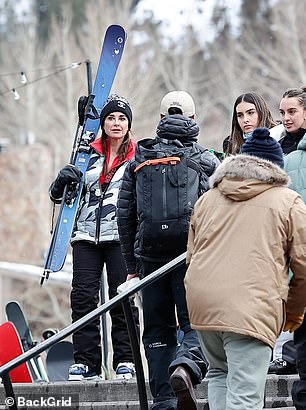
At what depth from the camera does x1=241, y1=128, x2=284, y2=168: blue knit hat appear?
4770mm

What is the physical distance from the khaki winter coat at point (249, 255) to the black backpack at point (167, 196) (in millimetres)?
794

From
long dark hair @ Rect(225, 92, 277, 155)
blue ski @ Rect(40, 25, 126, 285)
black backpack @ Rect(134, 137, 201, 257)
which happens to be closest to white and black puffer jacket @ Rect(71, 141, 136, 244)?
blue ski @ Rect(40, 25, 126, 285)

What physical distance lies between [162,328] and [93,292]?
1.27 m

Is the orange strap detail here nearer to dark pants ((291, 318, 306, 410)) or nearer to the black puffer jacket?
the black puffer jacket

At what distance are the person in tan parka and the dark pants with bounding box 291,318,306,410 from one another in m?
0.27

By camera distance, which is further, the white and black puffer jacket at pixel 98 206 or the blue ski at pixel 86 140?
A: the blue ski at pixel 86 140

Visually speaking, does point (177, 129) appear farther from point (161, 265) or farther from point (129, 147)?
point (129, 147)

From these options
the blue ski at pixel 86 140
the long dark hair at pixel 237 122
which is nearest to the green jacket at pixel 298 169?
the long dark hair at pixel 237 122

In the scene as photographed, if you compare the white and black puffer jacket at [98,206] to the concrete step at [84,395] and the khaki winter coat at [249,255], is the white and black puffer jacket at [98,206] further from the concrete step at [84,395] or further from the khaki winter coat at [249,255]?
the khaki winter coat at [249,255]

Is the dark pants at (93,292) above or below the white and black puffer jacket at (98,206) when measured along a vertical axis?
below

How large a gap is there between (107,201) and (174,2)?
69.3ft

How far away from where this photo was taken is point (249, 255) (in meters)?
4.52

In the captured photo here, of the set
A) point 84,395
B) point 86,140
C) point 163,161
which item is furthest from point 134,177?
point 86,140

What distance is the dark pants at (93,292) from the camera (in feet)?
22.1
